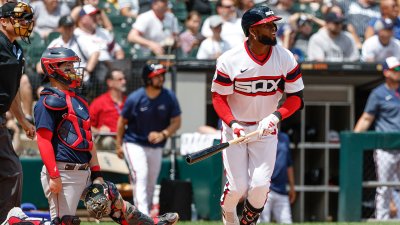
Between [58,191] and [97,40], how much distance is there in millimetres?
6100

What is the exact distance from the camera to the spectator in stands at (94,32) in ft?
41.8

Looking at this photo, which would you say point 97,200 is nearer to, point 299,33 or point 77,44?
point 77,44

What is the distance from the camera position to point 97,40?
1277cm

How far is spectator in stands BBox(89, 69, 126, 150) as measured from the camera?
12102mm

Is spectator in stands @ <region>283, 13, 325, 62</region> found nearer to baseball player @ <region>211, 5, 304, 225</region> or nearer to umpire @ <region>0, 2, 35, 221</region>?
baseball player @ <region>211, 5, 304, 225</region>

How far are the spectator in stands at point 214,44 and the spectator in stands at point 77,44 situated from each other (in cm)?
162

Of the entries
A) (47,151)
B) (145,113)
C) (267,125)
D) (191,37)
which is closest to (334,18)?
(191,37)

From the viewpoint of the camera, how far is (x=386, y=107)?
1190cm

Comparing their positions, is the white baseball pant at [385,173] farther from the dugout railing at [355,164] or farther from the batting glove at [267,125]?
the batting glove at [267,125]

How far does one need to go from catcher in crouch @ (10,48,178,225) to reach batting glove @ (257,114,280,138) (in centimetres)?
134

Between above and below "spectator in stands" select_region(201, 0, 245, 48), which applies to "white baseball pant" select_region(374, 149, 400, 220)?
below

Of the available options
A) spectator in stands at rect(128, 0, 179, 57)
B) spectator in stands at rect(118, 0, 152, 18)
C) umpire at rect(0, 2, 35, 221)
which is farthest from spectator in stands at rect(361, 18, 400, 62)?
umpire at rect(0, 2, 35, 221)

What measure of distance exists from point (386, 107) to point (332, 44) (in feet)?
6.75

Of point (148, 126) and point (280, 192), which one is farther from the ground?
point (148, 126)
